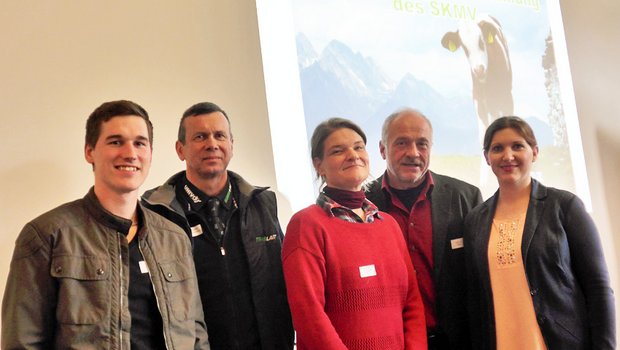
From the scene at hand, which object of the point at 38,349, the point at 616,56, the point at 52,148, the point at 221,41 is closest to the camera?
the point at 38,349

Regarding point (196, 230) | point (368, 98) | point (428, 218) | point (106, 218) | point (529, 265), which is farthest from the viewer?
point (368, 98)

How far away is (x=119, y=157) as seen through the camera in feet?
5.81

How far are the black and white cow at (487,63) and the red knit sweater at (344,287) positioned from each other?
2.02 m

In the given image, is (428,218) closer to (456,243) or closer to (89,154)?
(456,243)

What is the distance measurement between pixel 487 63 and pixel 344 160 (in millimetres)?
2135

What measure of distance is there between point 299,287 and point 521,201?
109 cm

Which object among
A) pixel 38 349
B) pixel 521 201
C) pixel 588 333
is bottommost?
pixel 588 333

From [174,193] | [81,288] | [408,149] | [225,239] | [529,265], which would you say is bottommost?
[529,265]

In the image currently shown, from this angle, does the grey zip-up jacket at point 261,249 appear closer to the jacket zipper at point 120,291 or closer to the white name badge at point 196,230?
the white name badge at point 196,230

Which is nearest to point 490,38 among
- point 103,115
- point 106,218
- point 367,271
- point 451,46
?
point 451,46

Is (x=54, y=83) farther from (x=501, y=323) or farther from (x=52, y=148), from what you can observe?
(x=501, y=323)

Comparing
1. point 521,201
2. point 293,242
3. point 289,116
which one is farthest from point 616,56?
point 293,242

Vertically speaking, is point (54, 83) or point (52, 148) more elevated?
point (54, 83)

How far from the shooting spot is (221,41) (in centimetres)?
289
